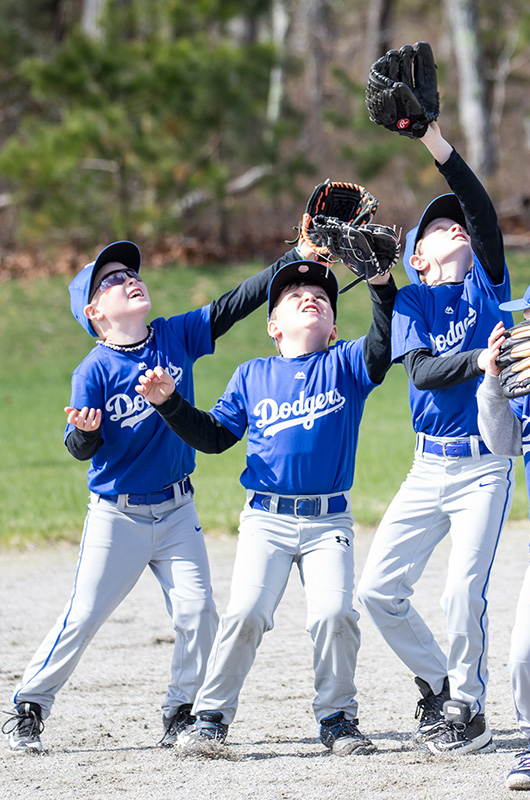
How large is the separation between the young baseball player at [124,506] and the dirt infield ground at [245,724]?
27 centimetres

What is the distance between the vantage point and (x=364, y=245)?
3732 mm

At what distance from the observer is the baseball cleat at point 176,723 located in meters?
3.91

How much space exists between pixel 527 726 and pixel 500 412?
108 centimetres

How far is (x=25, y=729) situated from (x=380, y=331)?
206 centimetres

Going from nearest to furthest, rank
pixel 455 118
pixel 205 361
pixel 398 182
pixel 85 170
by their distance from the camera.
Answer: pixel 205 361 → pixel 85 170 → pixel 398 182 → pixel 455 118

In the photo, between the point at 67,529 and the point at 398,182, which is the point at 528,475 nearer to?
the point at 67,529

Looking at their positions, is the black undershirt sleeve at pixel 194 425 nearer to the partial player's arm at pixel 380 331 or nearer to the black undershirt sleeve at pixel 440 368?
the partial player's arm at pixel 380 331

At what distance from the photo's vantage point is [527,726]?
11.3ft

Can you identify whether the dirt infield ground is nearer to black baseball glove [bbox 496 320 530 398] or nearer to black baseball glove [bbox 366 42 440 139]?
black baseball glove [bbox 496 320 530 398]

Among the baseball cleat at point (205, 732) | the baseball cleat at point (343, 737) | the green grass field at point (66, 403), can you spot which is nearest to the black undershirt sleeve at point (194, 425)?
the baseball cleat at point (205, 732)

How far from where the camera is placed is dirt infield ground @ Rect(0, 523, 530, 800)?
341 centimetres

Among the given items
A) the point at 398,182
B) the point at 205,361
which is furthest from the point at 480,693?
the point at 398,182

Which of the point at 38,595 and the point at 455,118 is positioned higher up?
the point at 455,118

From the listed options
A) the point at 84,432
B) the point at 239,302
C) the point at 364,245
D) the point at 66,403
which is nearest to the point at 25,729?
the point at 84,432
